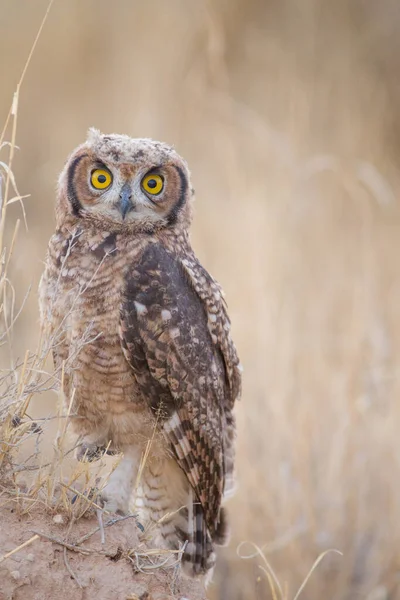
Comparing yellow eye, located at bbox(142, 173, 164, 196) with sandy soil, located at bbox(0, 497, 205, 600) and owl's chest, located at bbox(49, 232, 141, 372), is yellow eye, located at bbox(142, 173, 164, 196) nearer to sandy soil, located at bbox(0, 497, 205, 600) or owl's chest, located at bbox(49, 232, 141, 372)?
owl's chest, located at bbox(49, 232, 141, 372)

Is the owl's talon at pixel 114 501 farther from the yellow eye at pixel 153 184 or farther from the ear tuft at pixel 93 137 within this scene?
the ear tuft at pixel 93 137

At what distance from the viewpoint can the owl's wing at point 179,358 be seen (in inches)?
115

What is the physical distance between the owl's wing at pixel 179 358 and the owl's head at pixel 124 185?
0.51ft

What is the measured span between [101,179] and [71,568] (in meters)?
1.38

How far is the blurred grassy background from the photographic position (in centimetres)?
473

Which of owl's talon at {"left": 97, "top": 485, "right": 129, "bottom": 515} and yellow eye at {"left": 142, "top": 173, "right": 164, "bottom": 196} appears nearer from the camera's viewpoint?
owl's talon at {"left": 97, "top": 485, "right": 129, "bottom": 515}

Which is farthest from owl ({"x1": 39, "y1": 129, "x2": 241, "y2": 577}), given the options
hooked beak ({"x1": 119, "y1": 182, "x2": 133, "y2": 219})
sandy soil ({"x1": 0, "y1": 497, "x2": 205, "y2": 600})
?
sandy soil ({"x1": 0, "y1": 497, "x2": 205, "y2": 600})

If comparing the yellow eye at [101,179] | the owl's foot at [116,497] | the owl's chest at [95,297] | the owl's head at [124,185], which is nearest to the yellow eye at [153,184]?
the owl's head at [124,185]

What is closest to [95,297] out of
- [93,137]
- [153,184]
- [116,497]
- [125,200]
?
[125,200]

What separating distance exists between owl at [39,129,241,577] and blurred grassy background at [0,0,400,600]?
0.57 meters

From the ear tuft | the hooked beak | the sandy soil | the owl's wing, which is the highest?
the ear tuft

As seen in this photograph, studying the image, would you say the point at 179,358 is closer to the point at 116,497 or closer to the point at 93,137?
the point at 116,497

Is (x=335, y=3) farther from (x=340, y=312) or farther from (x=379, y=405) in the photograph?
(x=379, y=405)

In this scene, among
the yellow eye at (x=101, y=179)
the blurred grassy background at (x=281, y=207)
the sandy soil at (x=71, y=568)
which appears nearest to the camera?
the sandy soil at (x=71, y=568)
